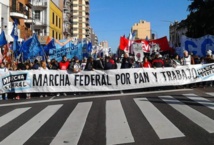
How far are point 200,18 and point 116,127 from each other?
40.8 meters

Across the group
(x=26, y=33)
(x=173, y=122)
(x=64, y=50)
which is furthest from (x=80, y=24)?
(x=173, y=122)

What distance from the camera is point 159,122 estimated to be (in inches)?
343

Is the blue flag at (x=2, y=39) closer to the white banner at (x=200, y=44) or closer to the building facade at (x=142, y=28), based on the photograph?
the white banner at (x=200, y=44)

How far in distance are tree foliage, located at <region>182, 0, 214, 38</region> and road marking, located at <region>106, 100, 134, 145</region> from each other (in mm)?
36320

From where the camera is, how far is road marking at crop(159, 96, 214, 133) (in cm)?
819

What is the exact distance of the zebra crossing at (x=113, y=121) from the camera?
7.36 m

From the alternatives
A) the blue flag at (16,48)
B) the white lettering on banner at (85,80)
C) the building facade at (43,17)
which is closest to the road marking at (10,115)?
the white lettering on banner at (85,80)

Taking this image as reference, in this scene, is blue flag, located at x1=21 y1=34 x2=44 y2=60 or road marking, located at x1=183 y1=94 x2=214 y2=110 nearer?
road marking, located at x1=183 y1=94 x2=214 y2=110

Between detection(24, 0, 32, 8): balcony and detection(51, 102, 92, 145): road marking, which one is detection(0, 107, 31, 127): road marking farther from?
detection(24, 0, 32, 8): balcony

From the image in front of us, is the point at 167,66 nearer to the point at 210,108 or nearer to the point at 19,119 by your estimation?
the point at 210,108

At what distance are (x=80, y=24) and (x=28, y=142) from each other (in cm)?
13335

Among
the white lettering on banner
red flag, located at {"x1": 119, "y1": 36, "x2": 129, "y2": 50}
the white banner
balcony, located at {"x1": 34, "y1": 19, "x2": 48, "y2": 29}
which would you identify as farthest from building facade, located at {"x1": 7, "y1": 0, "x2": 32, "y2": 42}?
the white lettering on banner

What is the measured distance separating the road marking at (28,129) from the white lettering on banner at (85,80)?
448 centimetres

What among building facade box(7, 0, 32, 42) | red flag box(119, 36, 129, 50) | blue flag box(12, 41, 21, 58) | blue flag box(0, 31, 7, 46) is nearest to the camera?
blue flag box(0, 31, 7, 46)
